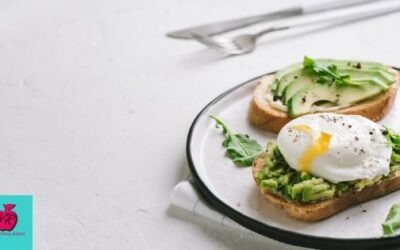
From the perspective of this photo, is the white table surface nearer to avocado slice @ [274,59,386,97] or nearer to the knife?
the knife

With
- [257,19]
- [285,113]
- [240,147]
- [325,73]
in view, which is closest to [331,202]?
[240,147]

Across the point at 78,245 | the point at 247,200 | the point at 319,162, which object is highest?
the point at 319,162

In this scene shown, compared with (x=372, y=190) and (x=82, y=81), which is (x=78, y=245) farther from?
(x=82, y=81)

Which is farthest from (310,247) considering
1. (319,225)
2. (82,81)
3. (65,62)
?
(65,62)

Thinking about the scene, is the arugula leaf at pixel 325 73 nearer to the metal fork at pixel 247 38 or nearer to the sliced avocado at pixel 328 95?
the sliced avocado at pixel 328 95

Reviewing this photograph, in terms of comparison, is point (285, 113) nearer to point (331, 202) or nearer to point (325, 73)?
point (325, 73)
